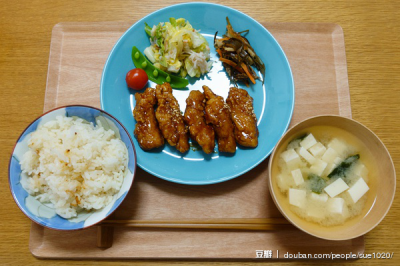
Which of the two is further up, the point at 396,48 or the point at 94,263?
the point at 396,48

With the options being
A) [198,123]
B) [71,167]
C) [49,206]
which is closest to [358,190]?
[198,123]

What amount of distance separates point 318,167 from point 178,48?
5.37 ft

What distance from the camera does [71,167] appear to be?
2.29 meters

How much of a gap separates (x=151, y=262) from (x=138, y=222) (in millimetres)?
388

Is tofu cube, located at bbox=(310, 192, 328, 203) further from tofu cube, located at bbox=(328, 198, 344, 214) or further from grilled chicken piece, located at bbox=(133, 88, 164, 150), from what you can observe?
grilled chicken piece, located at bbox=(133, 88, 164, 150)

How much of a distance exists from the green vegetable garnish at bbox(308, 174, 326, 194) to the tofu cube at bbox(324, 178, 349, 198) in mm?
42

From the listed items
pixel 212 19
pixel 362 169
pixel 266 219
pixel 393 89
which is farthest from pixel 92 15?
pixel 393 89

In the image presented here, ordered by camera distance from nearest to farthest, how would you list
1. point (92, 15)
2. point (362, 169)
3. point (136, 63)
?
point (362, 169), point (136, 63), point (92, 15)

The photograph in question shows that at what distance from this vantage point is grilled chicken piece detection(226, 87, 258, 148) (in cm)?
262

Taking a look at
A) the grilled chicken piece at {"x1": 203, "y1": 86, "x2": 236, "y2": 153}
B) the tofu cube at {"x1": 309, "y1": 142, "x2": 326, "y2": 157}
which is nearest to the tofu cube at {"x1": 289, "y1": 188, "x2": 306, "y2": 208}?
the tofu cube at {"x1": 309, "y1": 142, "x2": 326, "y2": 157}

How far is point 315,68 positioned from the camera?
9.59 ft

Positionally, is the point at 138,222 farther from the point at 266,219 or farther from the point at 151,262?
the point at 266,219

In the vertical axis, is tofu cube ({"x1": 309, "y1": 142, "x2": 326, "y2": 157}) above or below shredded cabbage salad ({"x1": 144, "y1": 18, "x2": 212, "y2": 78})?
below

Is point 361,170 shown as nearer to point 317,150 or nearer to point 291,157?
point 317,150
